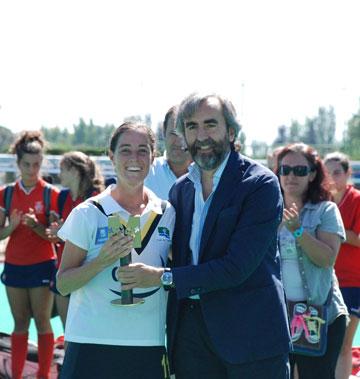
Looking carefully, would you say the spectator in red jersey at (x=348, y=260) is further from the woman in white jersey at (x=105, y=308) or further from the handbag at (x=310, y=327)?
the woman in white jersey at (x=105, y=308)

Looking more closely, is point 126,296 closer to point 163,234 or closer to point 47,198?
point 163,234

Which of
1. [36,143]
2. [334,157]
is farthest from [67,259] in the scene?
[334,157]

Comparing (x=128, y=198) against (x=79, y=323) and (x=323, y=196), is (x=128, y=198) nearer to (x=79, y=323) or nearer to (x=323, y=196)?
(x=79, y=323)

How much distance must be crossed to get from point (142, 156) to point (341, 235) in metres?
1.80

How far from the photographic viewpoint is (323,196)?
15.6 feet

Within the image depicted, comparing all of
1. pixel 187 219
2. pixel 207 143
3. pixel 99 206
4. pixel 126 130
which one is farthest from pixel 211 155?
pixel 99 206

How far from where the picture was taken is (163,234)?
328 cm

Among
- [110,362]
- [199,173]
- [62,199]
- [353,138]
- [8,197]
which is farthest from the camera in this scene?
[353,138]

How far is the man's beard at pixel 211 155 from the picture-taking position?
3211 mm

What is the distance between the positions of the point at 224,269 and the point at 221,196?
1.02ft

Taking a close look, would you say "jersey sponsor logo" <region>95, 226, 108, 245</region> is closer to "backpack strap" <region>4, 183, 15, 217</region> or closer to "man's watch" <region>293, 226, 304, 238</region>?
"man's watch" <region>293, 226, 304, 238</region>

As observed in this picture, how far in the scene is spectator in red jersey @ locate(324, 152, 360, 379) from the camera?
5.68 metres

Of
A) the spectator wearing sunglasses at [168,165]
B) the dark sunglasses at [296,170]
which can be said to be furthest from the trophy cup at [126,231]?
the dark sunglasses at [296,170]

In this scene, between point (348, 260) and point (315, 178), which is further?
point (348, 260)
